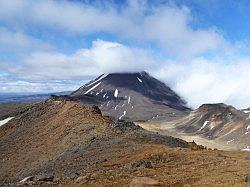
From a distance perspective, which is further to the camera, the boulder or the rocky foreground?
the rocky foreground

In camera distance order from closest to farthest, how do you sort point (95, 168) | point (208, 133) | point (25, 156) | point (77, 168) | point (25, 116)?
A: point (95, 168) < point (77, 168) < point (25, 156) < point (25, 116) < point (208, 133)

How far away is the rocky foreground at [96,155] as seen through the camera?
3438 centimetres

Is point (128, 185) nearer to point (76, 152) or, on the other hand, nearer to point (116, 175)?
point (116, 175)

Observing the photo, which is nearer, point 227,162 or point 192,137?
point 227,162

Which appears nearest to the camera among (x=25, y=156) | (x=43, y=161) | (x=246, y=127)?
(x=43, y=161)

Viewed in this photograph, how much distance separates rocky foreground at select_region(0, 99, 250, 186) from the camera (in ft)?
113

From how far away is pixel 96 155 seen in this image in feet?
169

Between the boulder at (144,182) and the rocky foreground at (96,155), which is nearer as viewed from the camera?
the boulder at (144,182)

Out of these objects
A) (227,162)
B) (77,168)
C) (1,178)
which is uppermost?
(227,162)

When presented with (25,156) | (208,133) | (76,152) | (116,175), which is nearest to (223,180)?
(116,175)

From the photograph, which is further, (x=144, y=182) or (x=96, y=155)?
(x=96, y=155)

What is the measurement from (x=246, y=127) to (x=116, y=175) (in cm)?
14529

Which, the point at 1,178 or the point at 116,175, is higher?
the point at 116,175

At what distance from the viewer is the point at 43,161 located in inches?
2362
